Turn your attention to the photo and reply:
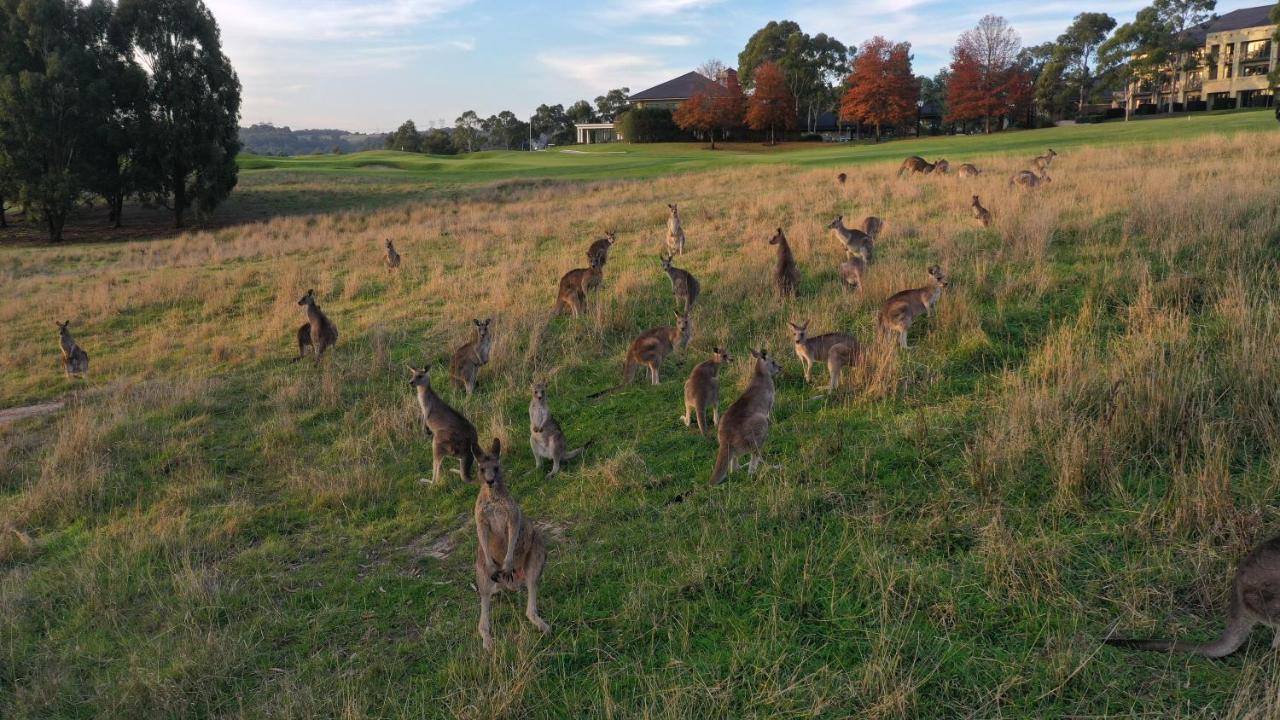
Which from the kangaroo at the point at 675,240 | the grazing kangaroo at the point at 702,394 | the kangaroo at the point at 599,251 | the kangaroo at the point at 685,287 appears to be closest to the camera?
the grazing kangaroo at the point at 702,394

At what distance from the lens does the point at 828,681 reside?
398 centimetres

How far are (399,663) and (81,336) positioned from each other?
1538cm

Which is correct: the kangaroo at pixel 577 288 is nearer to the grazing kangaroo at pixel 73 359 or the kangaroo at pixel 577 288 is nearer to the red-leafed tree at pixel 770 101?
the grazing kangaroo at pixel 73 359

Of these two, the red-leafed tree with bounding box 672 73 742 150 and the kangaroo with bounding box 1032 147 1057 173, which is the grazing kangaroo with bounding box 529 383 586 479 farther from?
the red-leafed tree with bounding box 672 73 742 150

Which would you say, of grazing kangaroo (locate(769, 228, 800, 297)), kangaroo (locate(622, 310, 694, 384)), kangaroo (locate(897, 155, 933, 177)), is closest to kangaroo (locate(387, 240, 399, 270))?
grazing kangaroo (locate(769, 228, 800, 297))

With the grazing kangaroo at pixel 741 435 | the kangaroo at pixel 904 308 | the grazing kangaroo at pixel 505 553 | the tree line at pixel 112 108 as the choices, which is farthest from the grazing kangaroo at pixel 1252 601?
the tree line at pixel 112 108

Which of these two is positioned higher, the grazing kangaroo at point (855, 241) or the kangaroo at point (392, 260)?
the grazing kangaroo at point (855, 241)

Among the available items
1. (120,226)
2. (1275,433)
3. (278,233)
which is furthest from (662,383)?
(120,226)

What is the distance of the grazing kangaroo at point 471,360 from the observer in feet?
32.8

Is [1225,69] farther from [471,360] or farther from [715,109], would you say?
[471,360]

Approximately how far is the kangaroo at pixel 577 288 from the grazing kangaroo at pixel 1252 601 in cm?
943

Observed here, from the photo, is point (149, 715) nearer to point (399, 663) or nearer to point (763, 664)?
point (399, 663)

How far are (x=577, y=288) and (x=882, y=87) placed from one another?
64741 millimetres

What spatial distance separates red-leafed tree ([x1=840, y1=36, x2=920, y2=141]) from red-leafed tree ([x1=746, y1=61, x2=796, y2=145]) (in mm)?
6527
